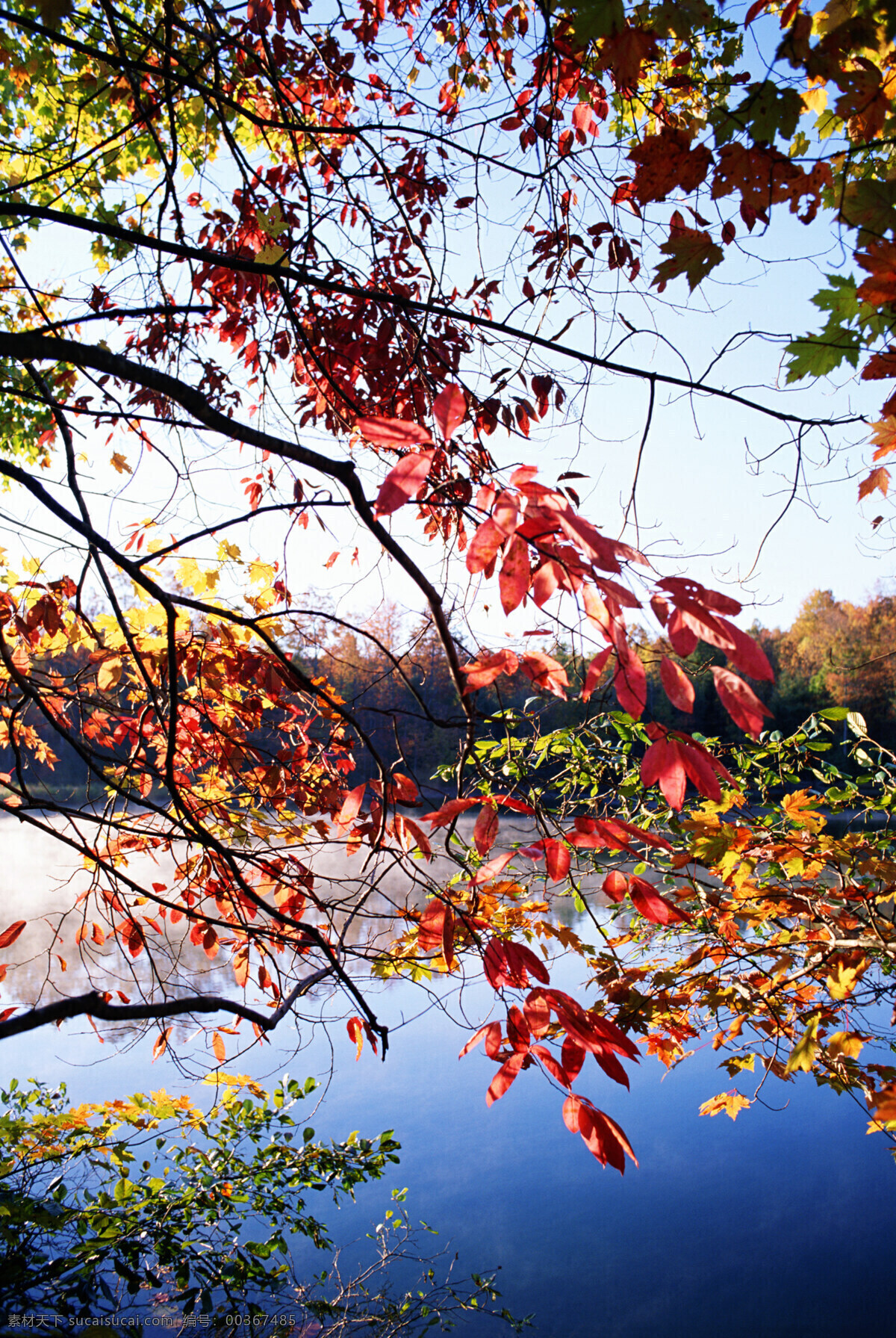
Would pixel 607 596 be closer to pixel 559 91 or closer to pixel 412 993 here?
pixel 559 91

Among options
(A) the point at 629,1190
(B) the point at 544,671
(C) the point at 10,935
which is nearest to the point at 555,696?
(B) the point at 544,671

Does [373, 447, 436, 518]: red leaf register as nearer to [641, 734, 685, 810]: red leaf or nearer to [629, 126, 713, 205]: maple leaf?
[641, 734, 685, 810]: red leaf

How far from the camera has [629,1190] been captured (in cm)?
384

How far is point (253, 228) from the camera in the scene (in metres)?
2.26

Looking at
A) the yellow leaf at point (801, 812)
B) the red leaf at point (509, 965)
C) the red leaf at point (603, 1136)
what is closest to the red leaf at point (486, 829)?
the red leaf at point (509, 965)

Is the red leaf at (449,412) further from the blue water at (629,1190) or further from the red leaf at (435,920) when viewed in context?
the blue water at (629,1190)

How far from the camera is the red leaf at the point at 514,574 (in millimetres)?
826

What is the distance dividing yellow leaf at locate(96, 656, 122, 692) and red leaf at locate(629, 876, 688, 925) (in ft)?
4.37

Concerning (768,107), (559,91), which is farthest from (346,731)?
(559,91)

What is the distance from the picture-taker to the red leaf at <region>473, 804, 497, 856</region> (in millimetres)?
1132

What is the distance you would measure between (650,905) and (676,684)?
44cm

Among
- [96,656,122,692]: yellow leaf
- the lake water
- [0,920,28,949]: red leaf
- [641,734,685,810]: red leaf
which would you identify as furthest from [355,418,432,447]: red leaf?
the lake water

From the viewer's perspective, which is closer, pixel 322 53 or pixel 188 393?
pixel 188 393

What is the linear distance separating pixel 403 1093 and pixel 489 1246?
1.12 m
